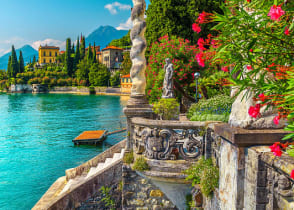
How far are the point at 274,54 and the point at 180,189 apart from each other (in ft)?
14.1

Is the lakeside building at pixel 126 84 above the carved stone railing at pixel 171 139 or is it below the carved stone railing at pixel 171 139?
above

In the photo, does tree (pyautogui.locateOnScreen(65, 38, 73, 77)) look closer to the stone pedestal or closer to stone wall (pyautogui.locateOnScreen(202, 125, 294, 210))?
the stone pedestal

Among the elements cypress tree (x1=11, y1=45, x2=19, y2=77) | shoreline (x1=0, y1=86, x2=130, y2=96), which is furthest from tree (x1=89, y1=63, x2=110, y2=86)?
cypress tree (x1=11, y1=45, x2=19, y2=77)

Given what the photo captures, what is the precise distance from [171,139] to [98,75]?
319ft

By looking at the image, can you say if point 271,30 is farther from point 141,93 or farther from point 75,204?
point 75,204

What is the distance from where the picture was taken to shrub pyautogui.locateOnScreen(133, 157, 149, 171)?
6219 millimetres

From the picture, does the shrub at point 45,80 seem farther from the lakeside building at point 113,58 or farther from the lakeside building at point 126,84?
the lakeside building at point 126,84

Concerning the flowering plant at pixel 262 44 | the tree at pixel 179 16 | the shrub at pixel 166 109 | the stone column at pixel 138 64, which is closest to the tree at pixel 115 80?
the tree at pixel 179 16

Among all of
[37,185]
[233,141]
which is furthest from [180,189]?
[37,185]

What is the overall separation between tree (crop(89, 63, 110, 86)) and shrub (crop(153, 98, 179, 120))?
9430cm

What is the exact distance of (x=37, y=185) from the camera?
14.7 meters

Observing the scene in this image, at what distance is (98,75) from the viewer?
100 metres

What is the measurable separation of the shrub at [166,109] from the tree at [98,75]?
309ft

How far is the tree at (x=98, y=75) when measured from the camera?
100062mm
